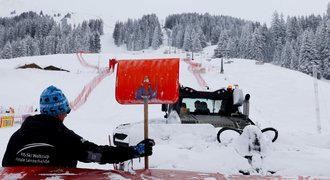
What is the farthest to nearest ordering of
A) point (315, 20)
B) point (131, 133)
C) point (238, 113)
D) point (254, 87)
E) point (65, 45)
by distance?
point (65, 45) < point (315, 20) < point (254, 87) < point (238, 113) < point (131, 133)

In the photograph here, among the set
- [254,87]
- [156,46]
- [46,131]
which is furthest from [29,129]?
[156,46]

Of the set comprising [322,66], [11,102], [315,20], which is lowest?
[11,102]

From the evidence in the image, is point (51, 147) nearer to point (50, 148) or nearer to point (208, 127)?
point (50, 148)

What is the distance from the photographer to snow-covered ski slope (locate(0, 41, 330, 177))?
4441 mm

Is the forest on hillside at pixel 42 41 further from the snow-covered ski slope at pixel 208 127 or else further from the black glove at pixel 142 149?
the black glove at pixel 142 149

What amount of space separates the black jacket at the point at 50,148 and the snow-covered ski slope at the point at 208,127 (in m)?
1.21

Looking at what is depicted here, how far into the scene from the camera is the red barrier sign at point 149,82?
4.95 m

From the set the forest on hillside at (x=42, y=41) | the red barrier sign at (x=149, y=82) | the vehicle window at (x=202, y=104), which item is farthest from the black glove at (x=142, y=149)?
the forest on hillside at (x=42, y=41)

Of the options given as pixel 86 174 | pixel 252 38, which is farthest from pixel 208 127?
pixel 252 38

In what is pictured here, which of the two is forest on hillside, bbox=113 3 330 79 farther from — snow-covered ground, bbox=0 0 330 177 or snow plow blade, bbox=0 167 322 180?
snow plow blade, bbox=0 167 322 180

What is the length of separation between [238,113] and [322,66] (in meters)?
78.9

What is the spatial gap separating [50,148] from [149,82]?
207 cm

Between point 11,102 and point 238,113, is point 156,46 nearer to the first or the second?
point 11,102

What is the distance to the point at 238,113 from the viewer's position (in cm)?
850
